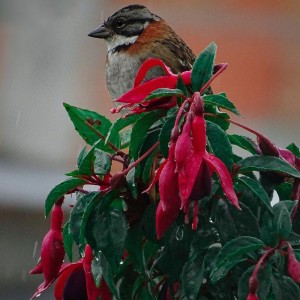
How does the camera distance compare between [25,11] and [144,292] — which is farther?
[25,11]

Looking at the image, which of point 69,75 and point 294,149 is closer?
point 294,149

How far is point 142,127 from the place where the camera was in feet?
4.43

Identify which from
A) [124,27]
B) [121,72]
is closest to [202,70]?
[121,72]

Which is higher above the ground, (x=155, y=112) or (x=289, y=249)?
(x=155, y=112)

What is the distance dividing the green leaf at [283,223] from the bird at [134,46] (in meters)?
1.20

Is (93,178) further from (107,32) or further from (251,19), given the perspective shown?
(251,19)

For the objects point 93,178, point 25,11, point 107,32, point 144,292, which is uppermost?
point 25,11

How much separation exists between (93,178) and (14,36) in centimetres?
428

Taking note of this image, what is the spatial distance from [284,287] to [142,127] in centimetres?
27

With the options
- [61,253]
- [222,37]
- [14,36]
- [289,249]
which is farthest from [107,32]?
[14,36]

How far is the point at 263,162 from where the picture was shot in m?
1.36

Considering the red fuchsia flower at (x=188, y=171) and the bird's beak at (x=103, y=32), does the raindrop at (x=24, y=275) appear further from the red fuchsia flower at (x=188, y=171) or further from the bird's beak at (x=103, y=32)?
the red fuchsia flower at (x=188, y=171)

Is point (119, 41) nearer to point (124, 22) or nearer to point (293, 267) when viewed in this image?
point (124, 22)

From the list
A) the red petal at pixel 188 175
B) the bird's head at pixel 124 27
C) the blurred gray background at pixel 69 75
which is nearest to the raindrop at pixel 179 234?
the red petal at pixel 188 175
